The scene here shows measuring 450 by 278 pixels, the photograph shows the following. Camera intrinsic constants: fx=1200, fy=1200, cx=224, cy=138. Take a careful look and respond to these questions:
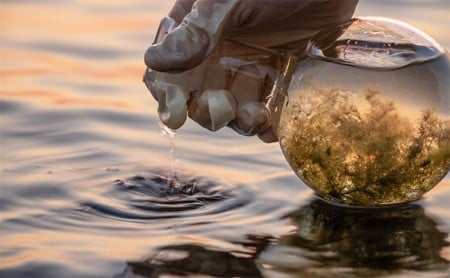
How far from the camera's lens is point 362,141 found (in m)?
3.28

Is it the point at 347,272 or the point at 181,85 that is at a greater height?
the point at 181,85

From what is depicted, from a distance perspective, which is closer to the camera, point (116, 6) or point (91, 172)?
point (91, 172)

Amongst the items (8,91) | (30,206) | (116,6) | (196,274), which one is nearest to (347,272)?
(196,274)

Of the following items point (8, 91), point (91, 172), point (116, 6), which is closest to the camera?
point (91, 172)

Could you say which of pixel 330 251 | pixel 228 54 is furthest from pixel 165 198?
pixel 330 251

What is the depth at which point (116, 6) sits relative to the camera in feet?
19.6

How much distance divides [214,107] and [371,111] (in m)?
0.42

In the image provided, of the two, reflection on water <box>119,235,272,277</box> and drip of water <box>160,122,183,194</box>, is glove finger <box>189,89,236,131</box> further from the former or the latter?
reflection on water <box>119,235,272,277</box>

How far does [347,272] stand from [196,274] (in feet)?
1.26

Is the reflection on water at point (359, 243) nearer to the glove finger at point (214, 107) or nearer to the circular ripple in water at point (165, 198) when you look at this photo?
the circular ripple in water at point (165, 198)

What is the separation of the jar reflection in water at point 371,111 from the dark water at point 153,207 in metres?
0.17

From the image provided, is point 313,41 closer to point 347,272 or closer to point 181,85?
point 181,85

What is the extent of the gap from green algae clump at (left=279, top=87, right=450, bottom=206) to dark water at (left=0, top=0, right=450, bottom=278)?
131 millimetres

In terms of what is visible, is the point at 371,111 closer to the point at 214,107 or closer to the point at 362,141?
the point at 362,141
